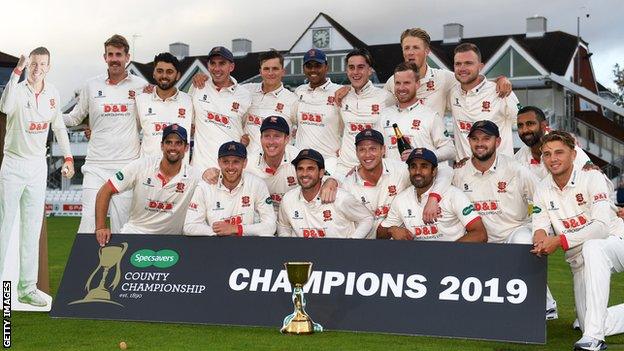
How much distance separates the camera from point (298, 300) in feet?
23.4

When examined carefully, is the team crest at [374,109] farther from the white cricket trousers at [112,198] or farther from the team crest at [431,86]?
the white cricket trousers at [112,198]

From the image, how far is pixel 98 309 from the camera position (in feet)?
26.1

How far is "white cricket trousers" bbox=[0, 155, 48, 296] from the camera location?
9.34 m

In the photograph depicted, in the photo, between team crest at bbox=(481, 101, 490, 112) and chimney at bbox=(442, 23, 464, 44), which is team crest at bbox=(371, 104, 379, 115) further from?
chimney at bbox=(442, 23, 464, 44)

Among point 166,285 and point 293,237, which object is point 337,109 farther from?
point 166,285

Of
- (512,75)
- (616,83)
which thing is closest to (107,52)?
(512,75)

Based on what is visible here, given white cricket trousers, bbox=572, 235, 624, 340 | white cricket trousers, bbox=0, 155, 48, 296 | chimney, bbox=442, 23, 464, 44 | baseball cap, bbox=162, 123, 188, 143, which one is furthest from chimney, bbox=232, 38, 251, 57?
white cricket trousers, bbox=572, 235, 624, 340

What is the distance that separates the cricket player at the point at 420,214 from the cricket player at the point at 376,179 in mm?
276

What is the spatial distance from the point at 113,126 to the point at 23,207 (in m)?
→ 1.35

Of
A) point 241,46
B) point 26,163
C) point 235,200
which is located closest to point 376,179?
point 235,200

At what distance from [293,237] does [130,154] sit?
2.82 metres

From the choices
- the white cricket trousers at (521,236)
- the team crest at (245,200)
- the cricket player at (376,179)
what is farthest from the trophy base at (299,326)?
the white cricket trousers at (521,236)

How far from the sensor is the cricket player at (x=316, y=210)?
26.5 feet

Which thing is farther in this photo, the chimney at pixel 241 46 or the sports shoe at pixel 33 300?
the chimney at pixel 241 46
